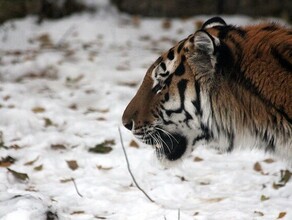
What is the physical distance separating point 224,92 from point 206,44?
0.24 meters

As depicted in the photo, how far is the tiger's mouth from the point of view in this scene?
3314mm

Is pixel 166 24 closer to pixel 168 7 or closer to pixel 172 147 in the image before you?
pixel 168 7

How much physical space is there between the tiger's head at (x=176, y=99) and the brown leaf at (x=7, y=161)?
1162 millimetres

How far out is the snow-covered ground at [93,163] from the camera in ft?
11.5

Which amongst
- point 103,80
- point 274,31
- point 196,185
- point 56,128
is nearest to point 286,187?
point 196,185

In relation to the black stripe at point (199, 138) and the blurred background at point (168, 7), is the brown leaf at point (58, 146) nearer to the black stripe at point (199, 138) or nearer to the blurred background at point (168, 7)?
the black stripe at point (199, 138)

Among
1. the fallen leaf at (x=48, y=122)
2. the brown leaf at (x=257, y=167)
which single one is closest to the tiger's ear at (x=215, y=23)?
the brown leaf at (x=257, y=167)

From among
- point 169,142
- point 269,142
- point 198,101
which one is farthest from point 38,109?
point 269,142

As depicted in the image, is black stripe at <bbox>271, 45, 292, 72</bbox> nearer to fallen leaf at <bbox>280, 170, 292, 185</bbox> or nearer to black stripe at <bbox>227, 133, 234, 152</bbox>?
black stripe at <bbox>227, 133, 234, 152</bbox>

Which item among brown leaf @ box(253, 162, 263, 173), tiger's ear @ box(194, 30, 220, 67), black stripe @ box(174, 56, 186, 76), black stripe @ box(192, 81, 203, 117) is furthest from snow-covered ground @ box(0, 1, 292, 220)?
tiger's ear @ box(194, 30, 220, 67)

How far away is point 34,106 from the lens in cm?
537

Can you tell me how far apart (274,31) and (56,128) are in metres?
2.40

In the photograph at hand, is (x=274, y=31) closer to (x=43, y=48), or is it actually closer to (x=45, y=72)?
(x=45, y=72)

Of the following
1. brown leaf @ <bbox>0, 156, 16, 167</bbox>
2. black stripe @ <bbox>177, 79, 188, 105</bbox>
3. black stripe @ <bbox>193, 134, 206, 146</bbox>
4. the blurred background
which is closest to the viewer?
black stripe @ <bbox>177, 79, 188, 105</bbox>
